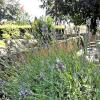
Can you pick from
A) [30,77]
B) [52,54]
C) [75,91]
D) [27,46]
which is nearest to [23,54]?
[27,46]

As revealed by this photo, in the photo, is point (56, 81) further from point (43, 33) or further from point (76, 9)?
point (76, 9)

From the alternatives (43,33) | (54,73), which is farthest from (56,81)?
(43,33)

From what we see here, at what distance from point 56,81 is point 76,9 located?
20.8 metres

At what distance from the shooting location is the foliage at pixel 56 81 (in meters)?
3.26

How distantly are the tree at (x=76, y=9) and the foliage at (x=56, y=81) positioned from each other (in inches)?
725

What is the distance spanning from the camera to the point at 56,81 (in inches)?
142

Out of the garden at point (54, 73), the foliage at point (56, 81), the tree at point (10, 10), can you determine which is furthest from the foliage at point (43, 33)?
the tree at point (10, 10)

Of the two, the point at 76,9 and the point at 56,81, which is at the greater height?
the point at 56,81

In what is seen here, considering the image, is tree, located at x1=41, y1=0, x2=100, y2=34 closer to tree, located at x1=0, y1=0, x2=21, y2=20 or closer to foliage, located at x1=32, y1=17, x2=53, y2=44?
foliage, located at x1=32, y1=17, x2=53, y2=44

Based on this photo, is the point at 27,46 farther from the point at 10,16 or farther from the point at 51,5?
the point at 10,16

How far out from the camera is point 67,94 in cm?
337

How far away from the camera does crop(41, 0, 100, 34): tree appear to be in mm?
23031

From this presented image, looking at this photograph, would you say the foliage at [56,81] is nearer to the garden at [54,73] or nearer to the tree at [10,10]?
the garden at [54,73]

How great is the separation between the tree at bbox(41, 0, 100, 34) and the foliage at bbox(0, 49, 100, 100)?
1841cm
